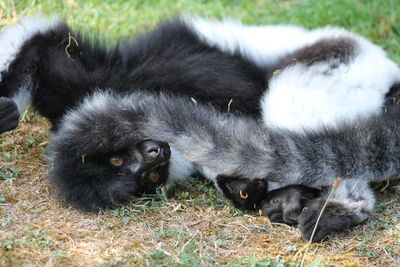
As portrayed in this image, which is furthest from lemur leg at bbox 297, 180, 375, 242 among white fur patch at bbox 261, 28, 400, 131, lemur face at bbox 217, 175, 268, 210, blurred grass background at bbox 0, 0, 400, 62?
blurred grass background at bbox 0, 0, 400, 62

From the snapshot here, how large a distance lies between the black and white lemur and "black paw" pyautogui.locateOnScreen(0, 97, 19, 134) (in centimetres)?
30

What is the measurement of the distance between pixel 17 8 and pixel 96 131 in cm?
258

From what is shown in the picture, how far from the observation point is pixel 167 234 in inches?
130

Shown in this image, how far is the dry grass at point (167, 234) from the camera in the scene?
9.89 ft

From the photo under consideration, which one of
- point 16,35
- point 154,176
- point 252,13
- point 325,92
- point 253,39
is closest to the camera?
point 154,176

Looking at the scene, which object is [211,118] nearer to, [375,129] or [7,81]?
[375,129]

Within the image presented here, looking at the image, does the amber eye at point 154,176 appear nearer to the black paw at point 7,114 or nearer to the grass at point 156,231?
the grass at point 156,231

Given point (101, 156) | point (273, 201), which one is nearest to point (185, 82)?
point (101, 156)

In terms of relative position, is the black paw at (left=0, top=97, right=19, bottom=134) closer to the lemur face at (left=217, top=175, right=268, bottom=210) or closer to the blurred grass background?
the lemur face at (left=217, top=175, right=268, bottom=210)

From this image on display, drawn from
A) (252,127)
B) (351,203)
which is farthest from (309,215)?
(252,127)

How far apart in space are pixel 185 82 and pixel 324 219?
4.79 feet

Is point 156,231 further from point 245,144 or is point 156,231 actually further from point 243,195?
point 245,144

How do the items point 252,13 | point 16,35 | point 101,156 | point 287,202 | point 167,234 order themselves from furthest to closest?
point 252,13, point 16,35, point 101,156, point 287,202, point 167,234

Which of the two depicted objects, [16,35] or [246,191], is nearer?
[246,191]
